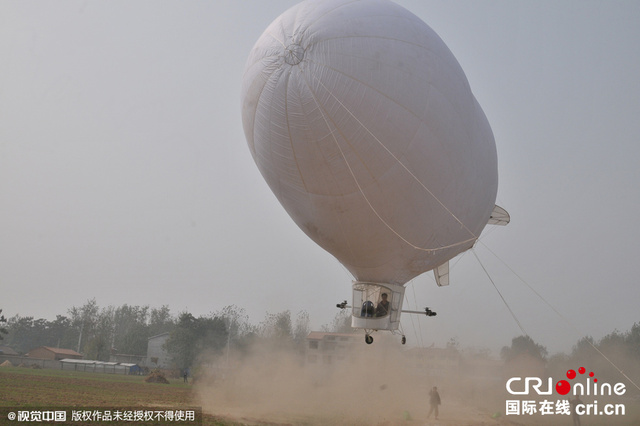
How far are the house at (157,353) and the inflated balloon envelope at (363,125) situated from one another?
7672cm

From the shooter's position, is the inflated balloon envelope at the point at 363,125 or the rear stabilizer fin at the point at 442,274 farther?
the rear stabilizer fin at the point at 442,274

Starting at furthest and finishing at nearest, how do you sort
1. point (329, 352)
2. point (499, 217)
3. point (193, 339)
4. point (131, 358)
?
1. point (131, 358)
2. point (193, 339)
3. point (329, 352)
4. point (499, 217)

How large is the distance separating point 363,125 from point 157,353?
8585cm

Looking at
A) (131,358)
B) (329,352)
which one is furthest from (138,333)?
(329,352)

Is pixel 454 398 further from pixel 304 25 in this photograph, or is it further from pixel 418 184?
pixel 304 25

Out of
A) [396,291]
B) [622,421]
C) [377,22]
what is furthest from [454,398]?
[377,22]

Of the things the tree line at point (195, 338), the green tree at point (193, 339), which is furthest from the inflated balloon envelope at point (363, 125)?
the green tree at point (193, 339)

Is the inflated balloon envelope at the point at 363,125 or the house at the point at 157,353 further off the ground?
the inflated balloon envelope at the point at 363,125

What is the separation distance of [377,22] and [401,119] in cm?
208

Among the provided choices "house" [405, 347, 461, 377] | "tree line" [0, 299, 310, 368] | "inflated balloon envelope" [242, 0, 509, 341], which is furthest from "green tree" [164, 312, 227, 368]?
"inflated balloon envelope" [242, 0, 509, 341]

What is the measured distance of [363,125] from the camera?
33.5 ft

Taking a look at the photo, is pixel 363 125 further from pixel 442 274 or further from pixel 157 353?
pixel 157 353

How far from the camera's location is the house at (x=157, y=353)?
269 feet

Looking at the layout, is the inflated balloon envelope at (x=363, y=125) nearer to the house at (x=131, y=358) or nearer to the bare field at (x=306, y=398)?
the bare field at (x=306, y=398)
